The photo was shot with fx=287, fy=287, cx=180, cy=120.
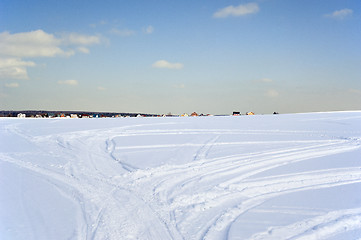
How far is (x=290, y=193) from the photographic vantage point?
5.36 meters

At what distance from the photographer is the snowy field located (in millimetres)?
4055

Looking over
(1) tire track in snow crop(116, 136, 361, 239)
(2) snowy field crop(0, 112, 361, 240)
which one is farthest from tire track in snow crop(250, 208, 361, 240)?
(1) tire track in snow crop(116, 136, 361, 239)

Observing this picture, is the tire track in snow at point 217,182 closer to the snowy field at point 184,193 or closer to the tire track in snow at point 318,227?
the snowy field at point 184,193

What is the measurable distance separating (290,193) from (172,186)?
232 centimetres

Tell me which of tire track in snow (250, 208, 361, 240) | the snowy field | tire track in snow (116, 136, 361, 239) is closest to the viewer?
tire track in snow (250, 208, 361, 240)

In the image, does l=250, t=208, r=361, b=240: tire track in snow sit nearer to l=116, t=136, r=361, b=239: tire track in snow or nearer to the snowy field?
the snowy field

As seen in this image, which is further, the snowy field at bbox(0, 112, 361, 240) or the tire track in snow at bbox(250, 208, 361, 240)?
the snowy field at bbox(0, 112, 361, 240)

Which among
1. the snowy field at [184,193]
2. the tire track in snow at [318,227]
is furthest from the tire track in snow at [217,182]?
the tire track in snow at [318,227]

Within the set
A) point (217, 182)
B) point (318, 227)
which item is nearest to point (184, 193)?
point (217, 182)

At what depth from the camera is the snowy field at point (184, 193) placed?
4.05 metres

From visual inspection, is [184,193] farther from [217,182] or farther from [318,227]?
[318,227]

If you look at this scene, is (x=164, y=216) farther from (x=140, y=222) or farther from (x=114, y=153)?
(x=114, y=153)

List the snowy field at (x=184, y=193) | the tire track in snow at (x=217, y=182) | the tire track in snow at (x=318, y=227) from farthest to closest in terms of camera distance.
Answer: the tire track in snow at (x=217, y=182) < the snowy field at (x=184, y=193) < the tire track in snow at (x=318, y=227)

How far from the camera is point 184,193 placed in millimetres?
5574
